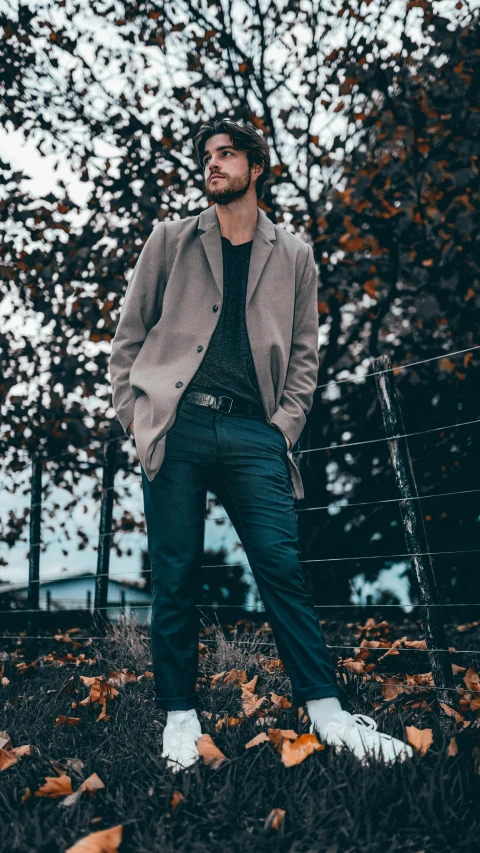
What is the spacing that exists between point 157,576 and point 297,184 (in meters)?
4.69

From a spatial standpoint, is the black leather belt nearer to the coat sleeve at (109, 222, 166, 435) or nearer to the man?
the man

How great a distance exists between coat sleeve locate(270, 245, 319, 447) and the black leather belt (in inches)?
4.9

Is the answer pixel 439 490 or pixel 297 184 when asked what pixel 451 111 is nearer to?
pixel 297 184

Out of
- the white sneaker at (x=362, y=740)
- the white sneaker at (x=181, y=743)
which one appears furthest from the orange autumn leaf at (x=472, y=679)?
the white sneaker at (x=181, y=743)

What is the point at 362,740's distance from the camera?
2100 millimetres

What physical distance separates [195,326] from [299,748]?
4.91 ft

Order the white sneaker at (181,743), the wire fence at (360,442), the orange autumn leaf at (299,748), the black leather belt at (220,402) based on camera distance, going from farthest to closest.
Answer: the wire fence at (360,442) → the black leather belt at (220,402) → the white sneaker at (181,743) → the orange autumn leaf at (299,748)

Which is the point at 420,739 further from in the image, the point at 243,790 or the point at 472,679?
the point at 472,679

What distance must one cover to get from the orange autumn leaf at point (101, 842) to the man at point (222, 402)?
492 mm

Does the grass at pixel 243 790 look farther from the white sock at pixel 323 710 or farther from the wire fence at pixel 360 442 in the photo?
the wire fence at pixel 360 442

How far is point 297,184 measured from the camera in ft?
20.4

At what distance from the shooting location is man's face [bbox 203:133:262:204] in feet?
8.82

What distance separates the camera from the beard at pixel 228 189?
2.69 meters

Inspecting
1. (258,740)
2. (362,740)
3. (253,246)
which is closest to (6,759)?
(258,740)
